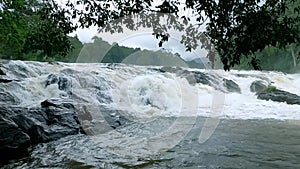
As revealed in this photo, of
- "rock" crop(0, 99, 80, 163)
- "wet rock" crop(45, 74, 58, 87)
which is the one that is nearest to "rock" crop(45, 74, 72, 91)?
"wet rock" crop(45, 74, 58, 87)

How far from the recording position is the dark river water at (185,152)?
5.91 m

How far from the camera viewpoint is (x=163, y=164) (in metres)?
5.86

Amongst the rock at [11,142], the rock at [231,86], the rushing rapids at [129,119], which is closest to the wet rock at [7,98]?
the rushing rapids at [129,119]

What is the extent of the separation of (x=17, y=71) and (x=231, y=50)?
13.1m

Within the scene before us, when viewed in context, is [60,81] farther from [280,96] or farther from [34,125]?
[280,96]

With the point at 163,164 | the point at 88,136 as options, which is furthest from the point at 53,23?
the point at 88,136

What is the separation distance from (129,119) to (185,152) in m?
4.57

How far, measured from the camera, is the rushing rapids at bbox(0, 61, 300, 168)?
6.41m

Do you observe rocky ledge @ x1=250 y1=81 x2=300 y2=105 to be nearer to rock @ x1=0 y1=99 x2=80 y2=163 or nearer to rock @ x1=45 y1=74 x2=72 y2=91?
rock @ x1=45 y1=74 x2=72 y2=91

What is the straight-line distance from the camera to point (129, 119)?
36.5 feet

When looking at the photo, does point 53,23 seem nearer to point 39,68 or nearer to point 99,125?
point 99,125

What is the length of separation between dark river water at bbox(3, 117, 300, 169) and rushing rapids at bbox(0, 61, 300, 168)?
0.06 ft

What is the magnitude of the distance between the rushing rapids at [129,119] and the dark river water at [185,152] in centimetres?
2

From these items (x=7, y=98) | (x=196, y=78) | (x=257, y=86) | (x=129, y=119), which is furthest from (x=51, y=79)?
(x=257, y=86)
